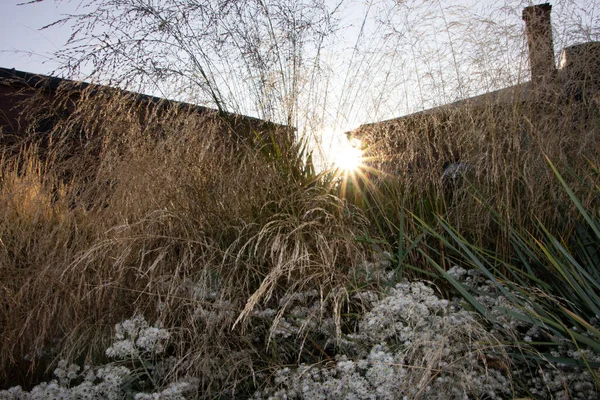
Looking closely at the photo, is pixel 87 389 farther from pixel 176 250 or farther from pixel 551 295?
pixel 551 295

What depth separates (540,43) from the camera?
8.61 ft

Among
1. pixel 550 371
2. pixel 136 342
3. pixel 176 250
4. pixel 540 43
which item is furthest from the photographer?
pixel 540 43

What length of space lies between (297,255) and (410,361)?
653mm

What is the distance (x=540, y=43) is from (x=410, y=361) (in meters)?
1.89

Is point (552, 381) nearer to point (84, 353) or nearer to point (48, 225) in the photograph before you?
point (84, 353)

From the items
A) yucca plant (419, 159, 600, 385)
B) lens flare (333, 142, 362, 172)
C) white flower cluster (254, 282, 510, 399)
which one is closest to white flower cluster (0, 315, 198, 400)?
white flower cluster (254, 282, 510, 399)

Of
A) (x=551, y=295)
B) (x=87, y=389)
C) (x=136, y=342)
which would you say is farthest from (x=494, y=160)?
(x=87, y=389)

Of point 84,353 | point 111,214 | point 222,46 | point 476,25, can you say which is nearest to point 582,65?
point 476,25

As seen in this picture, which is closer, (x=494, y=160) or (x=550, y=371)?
(x=550, y=371)

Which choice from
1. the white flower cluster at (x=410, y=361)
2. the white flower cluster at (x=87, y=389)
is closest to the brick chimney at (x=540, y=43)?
the white flower cluster at (x=410, y=361)

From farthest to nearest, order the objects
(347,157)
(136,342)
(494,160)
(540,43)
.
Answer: (347,157)
(540,43)
(494,160)
(136,342)

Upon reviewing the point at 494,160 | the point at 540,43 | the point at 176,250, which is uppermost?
the point at 540,43

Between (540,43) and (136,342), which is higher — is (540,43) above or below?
above

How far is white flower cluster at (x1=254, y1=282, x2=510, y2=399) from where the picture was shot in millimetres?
1445
